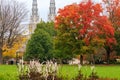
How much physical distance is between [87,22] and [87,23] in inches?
6.4

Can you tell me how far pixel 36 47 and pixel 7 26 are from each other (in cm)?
695

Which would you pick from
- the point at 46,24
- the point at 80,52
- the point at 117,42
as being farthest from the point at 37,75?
the point at 46,24

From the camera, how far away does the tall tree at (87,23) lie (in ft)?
184

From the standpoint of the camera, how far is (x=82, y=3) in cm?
5784

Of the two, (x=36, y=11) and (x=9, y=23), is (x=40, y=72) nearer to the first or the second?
(x=9, y=23)

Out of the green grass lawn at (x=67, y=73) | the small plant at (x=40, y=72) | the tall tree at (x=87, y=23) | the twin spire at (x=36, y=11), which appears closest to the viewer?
the small plant at (x=40, y=72)

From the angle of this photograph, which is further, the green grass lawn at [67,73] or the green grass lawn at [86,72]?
the green grass lawn at [86,72]

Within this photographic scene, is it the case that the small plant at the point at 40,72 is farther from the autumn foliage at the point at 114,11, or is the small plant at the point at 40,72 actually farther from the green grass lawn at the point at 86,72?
the autumn foliage at the point at 114,11

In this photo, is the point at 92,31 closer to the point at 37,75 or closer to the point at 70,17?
the point at 70,17

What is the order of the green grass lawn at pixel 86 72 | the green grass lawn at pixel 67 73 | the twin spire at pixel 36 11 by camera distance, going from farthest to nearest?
the twin spire at pixel 36 11 < the green grass lawn at pixel 86 72 < the green grass lawn at pixel 67 73

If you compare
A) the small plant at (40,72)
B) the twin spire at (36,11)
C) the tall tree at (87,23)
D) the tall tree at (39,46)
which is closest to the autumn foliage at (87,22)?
the tall tree at (87,23)

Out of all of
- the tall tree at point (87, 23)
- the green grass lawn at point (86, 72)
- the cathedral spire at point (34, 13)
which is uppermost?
the cathedral spire at point (34, 13)

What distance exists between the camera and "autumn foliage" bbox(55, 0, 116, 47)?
5628 cm

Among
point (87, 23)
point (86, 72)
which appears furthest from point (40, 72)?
point (87, 23)
